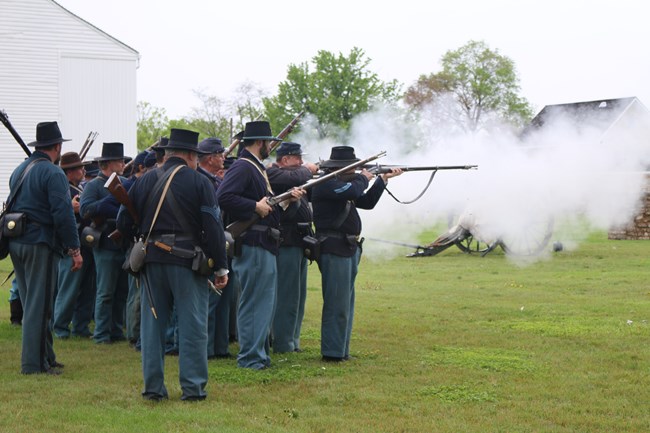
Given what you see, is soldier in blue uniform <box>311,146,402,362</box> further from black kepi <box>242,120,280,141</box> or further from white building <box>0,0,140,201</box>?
white building <box>0,0,140,201</box>

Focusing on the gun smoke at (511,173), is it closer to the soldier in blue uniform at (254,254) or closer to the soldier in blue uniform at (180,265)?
the soldier in blue uniform at (254,254)

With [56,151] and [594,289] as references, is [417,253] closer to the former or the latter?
[594,289]

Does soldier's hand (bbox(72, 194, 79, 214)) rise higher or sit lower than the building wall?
higher

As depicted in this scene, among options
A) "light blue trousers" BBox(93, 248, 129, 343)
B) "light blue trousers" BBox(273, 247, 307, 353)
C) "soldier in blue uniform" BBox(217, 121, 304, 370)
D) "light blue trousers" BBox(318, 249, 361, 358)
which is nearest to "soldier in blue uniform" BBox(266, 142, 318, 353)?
"light blue trousers" BBox(273, 247, 307, 353)

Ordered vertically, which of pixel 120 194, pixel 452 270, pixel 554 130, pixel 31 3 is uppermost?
pixel 31 3

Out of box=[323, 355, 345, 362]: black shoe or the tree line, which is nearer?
box=[323, 355, 345, 362]: black shoe

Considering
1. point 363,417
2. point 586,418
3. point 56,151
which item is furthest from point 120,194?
point 586,418

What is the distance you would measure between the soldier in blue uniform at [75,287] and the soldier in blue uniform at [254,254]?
8.84 ft

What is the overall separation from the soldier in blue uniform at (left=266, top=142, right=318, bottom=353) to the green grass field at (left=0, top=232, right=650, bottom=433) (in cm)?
40

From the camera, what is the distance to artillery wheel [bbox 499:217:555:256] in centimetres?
2112

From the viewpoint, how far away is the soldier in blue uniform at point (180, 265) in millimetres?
7059

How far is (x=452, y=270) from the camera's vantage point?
63.7 ft

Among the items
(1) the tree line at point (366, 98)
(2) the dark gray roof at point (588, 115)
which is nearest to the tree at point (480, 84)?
(1) the tree line at point (366, 98)

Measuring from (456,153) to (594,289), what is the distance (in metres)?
4.31
